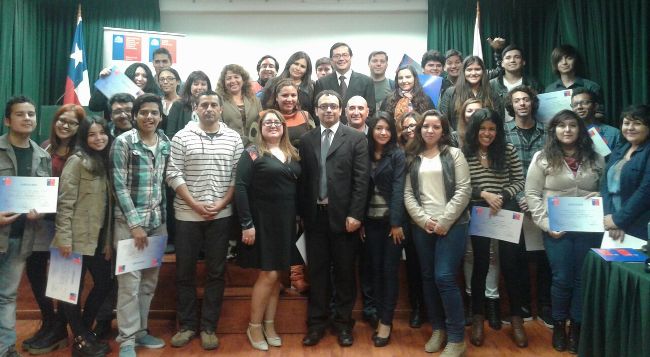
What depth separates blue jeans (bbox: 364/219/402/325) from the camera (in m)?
3.07

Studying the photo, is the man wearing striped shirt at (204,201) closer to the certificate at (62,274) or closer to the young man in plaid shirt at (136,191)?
the young man in plaid shirt at (136,191)

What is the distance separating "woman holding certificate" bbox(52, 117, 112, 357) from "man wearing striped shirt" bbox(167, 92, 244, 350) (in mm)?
395

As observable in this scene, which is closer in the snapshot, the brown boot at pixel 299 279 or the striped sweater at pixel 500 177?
the striped sweater at pixel 500 177

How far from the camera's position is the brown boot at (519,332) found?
123 inches

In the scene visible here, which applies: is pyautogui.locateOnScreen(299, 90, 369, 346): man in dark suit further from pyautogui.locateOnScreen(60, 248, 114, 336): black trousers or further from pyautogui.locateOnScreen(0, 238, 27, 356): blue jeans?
pyautogui.locateOnScreen(0, 238, 27, 356): blue jeans

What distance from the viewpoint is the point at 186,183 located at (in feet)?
9.93

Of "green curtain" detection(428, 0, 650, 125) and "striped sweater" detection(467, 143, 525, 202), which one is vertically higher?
"green curtain" detection(428, 0, 650, 125)

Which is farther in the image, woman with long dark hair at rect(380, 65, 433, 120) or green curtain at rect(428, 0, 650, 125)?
green curtain at rect(428, 0, 650, 125)

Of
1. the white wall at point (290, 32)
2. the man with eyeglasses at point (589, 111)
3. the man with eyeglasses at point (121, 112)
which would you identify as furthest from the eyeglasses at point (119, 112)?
the white wall at point (290, 32)

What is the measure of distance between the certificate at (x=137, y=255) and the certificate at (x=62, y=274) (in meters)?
0.23

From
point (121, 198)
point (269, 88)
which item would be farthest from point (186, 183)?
point (269, 88)

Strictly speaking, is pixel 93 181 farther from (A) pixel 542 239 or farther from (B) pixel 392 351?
(A) pixel 542 239

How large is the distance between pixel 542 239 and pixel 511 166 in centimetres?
59

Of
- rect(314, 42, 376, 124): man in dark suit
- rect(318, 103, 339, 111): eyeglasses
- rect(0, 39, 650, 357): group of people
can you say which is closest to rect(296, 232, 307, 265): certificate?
rect(0, 39, 650, 357): group of people
